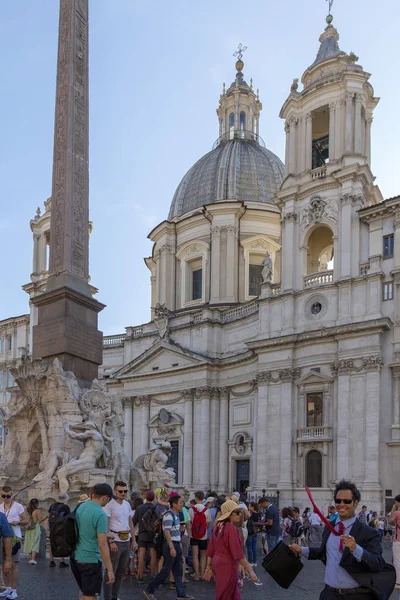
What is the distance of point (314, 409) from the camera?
1304 inches

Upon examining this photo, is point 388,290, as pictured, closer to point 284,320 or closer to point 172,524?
point 284,320

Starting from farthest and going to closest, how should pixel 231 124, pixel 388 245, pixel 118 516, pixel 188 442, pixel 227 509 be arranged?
pixel 231 124, pixel 188 442, pixel 388 245, pixel 118 516, pixel 227 509

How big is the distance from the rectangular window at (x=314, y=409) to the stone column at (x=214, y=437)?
7.23 m

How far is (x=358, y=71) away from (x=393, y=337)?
1411cm

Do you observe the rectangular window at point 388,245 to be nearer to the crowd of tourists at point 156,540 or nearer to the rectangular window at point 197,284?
the rectangular window at point 197,284

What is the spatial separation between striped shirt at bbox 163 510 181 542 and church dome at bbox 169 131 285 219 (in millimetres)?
36364

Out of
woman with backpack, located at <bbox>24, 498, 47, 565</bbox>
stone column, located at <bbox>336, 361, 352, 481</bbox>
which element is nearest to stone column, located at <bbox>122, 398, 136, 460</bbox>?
stone column, located at <bbox>336, 361, 352, 481</bbox>

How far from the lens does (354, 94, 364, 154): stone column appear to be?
3472cm

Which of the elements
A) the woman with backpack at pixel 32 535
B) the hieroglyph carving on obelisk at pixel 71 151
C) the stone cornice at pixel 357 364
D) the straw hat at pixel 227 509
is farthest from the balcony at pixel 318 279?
the straw hat at pixel 227 509

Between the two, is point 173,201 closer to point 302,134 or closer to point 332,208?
point 302,134

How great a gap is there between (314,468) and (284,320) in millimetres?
7302

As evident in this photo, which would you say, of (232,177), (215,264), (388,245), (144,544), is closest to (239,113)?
(232,177)

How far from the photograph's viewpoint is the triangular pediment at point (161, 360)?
40.1 meters

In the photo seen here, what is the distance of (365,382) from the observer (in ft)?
101
